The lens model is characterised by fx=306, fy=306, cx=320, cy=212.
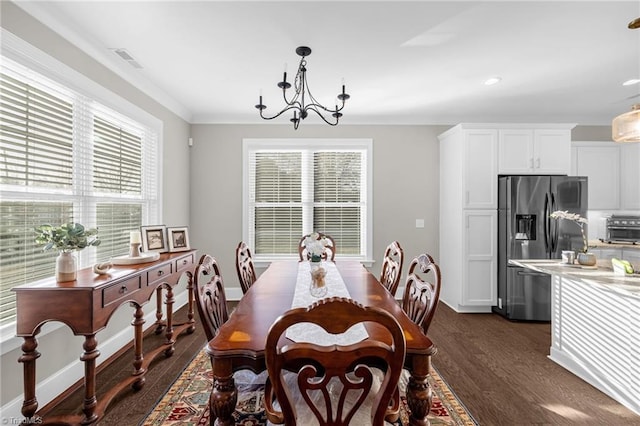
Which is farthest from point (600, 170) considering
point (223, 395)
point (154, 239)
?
point (154, 239)

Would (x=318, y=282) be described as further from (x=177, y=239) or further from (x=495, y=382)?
(x=177, y=239)

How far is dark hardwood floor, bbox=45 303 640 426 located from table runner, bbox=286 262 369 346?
1.19 m

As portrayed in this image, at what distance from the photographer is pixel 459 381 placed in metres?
2.38

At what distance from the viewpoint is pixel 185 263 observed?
3.07m

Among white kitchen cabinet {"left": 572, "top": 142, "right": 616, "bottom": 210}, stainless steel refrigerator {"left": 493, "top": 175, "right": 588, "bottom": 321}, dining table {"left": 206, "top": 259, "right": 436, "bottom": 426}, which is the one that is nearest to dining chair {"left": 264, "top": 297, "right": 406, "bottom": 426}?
dining table {"left": 206, "top": 259, "right": 436, "bottom": 426}

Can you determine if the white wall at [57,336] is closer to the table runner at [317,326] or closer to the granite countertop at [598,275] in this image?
the table runner at [317,326]

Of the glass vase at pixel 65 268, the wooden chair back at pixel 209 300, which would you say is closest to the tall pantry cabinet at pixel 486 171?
the wooden chair back at pixel 209 300

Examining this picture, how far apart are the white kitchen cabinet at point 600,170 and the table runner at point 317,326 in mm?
4077

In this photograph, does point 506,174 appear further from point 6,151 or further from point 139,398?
point 6,151

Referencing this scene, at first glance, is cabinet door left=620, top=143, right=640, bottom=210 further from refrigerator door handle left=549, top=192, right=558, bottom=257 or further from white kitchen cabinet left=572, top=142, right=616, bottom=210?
refrigerator door handle left=549, top=192, right=558, bottom=257

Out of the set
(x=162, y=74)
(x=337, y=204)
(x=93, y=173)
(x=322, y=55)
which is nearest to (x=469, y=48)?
(x=322, y=55)

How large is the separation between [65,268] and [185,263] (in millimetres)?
1231

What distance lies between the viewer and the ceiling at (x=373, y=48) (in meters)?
2.03

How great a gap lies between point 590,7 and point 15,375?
14.2ft
